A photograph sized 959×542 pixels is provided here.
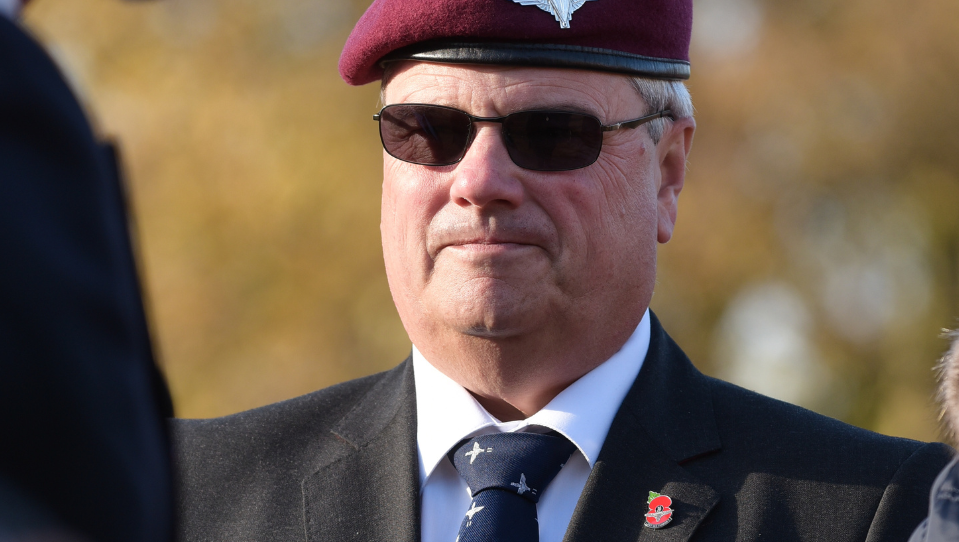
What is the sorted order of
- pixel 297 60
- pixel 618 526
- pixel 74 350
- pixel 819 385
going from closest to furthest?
pixel 74 350
pixel 618 526
pixel 819 385
pixel 297 60

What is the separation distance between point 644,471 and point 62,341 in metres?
1.85

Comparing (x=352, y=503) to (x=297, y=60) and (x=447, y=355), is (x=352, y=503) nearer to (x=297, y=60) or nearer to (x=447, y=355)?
(x=447, y=355)

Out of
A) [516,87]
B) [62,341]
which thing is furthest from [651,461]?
[62,341]

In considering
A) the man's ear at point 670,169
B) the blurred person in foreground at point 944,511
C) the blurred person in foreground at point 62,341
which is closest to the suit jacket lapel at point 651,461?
the man's ear at point 670,169

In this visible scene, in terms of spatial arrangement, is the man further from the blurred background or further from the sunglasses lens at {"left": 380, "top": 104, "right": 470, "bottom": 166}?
the blurred background

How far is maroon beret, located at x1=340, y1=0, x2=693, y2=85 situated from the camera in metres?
2.64

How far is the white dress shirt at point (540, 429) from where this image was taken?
8.61 feet

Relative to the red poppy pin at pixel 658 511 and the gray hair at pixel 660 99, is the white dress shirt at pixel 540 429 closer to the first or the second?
the red poppy pin at pixel 658 511

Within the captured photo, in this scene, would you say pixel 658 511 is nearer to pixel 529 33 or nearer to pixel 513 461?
pixel 513 461

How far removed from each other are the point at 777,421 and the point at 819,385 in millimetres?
5543

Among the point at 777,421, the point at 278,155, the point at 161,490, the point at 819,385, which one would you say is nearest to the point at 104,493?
the point at 161,490

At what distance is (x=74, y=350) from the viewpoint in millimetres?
1000

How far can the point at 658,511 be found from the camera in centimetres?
250

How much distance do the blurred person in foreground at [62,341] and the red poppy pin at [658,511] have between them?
1.59m
